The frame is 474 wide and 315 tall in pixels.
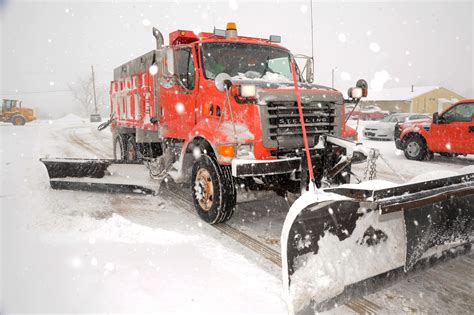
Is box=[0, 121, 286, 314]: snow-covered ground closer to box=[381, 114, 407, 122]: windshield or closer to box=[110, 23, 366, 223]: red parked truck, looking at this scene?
box=[110, 23, 366, 223]: red parked truck

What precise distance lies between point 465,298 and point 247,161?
8.12 ft

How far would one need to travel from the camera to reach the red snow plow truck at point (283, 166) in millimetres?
2814

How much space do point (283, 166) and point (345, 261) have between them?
1.63 meters

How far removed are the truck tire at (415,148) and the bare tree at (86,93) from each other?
324 feet

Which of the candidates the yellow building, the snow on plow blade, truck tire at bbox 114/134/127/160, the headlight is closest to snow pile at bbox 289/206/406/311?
the headlight

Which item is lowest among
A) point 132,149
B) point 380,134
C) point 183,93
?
point 380,134

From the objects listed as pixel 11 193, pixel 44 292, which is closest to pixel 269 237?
pixel 44 292

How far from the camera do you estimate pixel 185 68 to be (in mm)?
5910

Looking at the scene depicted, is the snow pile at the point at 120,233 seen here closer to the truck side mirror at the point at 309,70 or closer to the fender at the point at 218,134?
the fender at the point at 218,134

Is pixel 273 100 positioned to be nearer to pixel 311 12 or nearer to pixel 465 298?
pixel 311 12

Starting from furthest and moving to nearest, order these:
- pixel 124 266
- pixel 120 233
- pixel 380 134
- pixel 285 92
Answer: pixel 380 134 → pixel 285 92 → pixel 120 233 → pixel 124 266

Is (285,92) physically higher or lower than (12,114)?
lower

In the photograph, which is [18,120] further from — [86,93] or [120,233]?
[86,93]

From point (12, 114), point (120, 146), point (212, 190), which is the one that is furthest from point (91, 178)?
point (12, 114)
